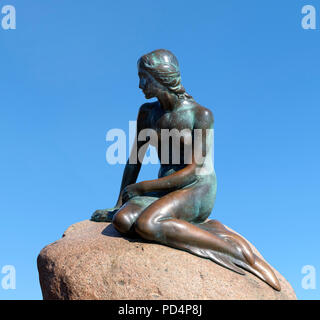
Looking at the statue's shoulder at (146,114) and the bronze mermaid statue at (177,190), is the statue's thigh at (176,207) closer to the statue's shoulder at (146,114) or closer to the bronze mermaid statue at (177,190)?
the bronze mermaid statue at (177,190)

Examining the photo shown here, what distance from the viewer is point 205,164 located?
5469 millimetres

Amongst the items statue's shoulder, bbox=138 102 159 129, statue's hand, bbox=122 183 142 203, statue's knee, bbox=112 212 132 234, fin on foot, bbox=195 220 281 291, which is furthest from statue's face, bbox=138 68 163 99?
fin on foot, bbox=195 220 281 291

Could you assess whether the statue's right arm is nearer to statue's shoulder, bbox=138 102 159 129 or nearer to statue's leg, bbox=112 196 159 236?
statue's shoulder, bbox=138 102 159 129

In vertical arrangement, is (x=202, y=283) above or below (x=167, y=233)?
below

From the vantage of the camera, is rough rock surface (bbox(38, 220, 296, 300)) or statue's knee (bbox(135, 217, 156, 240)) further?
statue's knee (bbox(135, 217, 156, 240))

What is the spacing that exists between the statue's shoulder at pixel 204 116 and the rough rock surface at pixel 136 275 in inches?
66.2

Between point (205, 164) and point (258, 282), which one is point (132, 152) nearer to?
point (205, 164)

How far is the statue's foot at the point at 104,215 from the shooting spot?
593 centimetres

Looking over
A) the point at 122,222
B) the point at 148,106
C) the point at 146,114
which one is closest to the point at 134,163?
the point at 146,114

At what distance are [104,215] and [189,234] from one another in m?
1.62

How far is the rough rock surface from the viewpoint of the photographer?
4.43 meters
